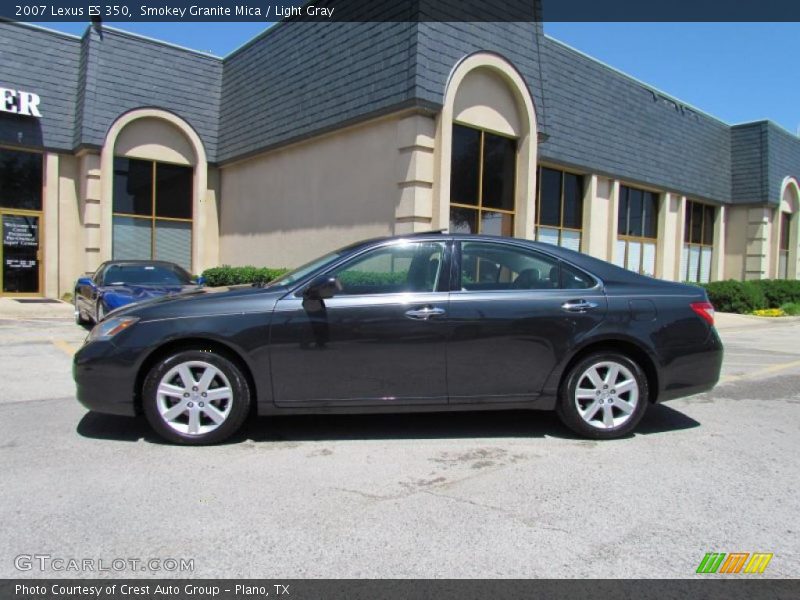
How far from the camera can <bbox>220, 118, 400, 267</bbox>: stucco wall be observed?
12.6 metres

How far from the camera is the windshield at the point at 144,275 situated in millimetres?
10387

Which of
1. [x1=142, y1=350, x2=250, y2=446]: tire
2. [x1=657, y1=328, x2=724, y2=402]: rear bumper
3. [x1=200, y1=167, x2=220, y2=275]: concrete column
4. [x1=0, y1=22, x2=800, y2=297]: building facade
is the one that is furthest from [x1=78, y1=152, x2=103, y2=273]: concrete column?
[x1=657, y1=328, x2=724, y2=402]: rear bumper

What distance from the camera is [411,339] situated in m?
4.60

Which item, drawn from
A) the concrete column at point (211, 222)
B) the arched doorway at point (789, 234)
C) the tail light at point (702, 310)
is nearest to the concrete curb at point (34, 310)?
the concrete column at point (211, 222)

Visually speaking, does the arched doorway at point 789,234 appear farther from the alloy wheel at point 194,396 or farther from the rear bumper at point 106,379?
the rear bumper at point 106,379

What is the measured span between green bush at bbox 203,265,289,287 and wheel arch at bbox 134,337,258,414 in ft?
30.7

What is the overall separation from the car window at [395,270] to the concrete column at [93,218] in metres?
13.7

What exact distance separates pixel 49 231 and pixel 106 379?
14308mm

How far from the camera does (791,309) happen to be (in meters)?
19.6

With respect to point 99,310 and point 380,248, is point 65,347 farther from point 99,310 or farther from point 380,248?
point 380,248

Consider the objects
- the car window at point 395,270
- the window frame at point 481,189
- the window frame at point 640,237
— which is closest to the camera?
the car window at point 395,270

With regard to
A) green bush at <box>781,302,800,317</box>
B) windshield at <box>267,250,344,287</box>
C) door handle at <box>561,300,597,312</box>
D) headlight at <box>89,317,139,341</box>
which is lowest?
green bush at <box>781,302,800,317</box>

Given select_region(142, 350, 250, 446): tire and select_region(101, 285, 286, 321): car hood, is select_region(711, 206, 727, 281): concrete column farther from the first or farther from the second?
select_region(142, 350, 250, 446): tire

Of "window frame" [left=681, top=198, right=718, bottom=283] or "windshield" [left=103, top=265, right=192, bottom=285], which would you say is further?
"window frame" [left=681, top=198, right=718, bottom=283]
